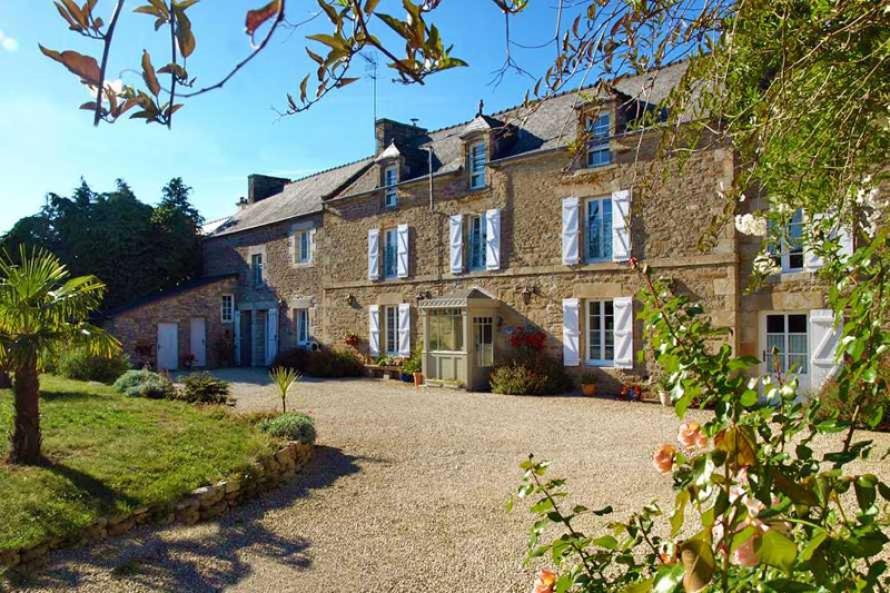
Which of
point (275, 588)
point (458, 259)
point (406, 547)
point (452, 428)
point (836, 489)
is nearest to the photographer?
point (836, 489)

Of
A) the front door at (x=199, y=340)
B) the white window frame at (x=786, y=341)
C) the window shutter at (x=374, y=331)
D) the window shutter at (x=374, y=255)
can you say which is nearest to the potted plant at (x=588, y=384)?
the white window frame at (x=786, y=341)

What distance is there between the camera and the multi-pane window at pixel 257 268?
2236 centimetres

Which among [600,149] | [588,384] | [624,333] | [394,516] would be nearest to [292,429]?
[394,516]

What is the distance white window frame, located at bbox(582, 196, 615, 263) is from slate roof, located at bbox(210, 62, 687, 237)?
4.65 ft

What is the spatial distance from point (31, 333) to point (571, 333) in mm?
10030

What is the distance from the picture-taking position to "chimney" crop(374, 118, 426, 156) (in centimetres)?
1955

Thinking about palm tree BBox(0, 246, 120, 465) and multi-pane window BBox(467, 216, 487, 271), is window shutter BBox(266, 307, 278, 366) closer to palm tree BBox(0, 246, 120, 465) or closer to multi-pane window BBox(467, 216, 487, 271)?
multi-pane window BBox(467, 216, 487, 271)

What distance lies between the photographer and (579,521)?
539 cm

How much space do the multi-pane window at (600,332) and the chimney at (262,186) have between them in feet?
54.8

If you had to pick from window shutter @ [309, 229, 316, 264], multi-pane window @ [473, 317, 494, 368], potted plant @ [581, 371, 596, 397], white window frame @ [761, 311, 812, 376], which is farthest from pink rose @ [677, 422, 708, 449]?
window shutter @ [309, 229, 316, 264]

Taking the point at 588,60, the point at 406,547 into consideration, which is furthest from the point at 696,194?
the point at 588,60

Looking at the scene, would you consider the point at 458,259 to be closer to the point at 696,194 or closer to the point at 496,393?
the point at 496,393

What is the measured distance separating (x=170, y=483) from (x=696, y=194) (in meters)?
10.2

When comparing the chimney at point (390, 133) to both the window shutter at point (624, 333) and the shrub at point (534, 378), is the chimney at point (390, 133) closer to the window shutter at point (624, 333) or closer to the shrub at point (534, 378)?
the shrub at point (534, 378)
